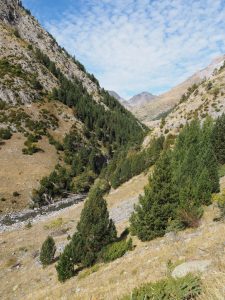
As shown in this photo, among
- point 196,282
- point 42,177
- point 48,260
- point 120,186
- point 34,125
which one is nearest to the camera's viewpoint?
point 196,282

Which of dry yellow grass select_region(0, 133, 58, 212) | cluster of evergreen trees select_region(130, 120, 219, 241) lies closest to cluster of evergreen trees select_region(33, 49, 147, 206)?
dry yellow grass select_region(0, 133, 58, 212)

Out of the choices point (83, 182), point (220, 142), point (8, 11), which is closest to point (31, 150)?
point (83, 182)

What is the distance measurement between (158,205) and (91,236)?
523 centimetres

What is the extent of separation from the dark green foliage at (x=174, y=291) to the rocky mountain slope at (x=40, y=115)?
53.0 meters

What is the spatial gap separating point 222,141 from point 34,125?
2232 inches

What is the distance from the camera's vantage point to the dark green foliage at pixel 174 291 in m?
6.56

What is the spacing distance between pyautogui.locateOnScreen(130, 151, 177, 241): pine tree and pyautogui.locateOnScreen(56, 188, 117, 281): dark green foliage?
2311mm

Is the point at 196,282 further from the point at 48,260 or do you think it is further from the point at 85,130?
the point at 85,130

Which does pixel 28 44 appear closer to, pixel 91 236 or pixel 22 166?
pixel 22 166

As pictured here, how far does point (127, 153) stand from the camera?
234ft

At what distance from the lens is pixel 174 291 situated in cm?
686

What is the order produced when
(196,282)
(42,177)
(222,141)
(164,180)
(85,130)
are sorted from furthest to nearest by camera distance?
(85,130)
(42,177)
(222,141)
(164,180)
(196,282)

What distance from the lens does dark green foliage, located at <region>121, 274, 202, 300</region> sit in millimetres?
6563

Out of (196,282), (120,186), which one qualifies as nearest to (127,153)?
(120,186)
